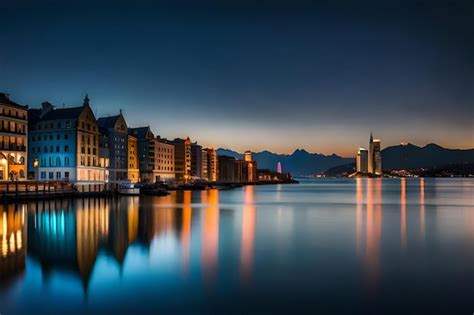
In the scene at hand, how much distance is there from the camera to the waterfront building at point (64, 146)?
288 feet

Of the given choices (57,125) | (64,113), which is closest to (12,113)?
(57,125)

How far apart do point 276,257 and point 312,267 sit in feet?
9.80

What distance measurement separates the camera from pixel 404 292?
17.1 meters

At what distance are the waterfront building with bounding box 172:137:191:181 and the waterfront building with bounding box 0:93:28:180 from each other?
10402 centimetres

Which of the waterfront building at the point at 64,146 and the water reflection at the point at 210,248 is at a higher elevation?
the waterfront building at the point at 64,146

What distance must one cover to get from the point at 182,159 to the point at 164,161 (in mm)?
25031

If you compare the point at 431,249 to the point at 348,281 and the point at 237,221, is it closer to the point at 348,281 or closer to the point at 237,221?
the point at 348,281

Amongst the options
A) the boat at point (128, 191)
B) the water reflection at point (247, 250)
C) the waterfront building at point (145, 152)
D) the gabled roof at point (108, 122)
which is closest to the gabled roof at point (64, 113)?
the boat at point (128, 191)

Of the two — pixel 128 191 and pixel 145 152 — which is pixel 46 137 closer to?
pixel 128 191

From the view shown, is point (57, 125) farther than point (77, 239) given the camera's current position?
Yes

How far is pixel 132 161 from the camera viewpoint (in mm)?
129000

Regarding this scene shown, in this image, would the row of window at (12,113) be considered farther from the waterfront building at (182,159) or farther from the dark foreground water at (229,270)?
the waterfront building at (182,159)

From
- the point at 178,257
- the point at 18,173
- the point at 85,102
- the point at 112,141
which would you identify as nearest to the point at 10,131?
the point at 18,173

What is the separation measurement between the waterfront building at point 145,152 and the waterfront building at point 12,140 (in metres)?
66.5
